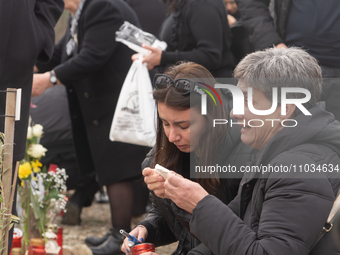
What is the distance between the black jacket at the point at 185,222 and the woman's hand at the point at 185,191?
1.04 feet

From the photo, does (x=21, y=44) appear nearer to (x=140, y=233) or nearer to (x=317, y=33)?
(x=140, y=233)

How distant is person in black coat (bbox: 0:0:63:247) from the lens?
2.17 metres

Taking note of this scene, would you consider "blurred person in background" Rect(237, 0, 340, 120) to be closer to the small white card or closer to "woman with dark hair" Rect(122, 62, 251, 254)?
"woman with dark hair" Rect(122, 62, 251, 254)

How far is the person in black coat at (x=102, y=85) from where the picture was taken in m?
3.39

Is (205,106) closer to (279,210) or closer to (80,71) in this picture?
(279,210)

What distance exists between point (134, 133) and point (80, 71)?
0.64 meters

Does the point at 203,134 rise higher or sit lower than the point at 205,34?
lower

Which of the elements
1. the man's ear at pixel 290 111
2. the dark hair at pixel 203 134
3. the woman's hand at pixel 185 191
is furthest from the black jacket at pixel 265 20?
the woman's hand at pixel 185 191

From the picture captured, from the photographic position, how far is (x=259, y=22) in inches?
116

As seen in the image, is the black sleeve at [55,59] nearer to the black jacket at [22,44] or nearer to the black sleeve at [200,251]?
the black jacket at [22,44]

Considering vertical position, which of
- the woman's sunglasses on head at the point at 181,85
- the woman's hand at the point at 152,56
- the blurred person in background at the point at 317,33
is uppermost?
the blurred person in background at the point at 317,33

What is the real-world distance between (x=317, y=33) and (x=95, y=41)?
1528mm

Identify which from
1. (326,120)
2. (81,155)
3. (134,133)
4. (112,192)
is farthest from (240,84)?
(81,155)

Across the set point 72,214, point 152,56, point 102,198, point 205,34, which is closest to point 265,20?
point 205,34
